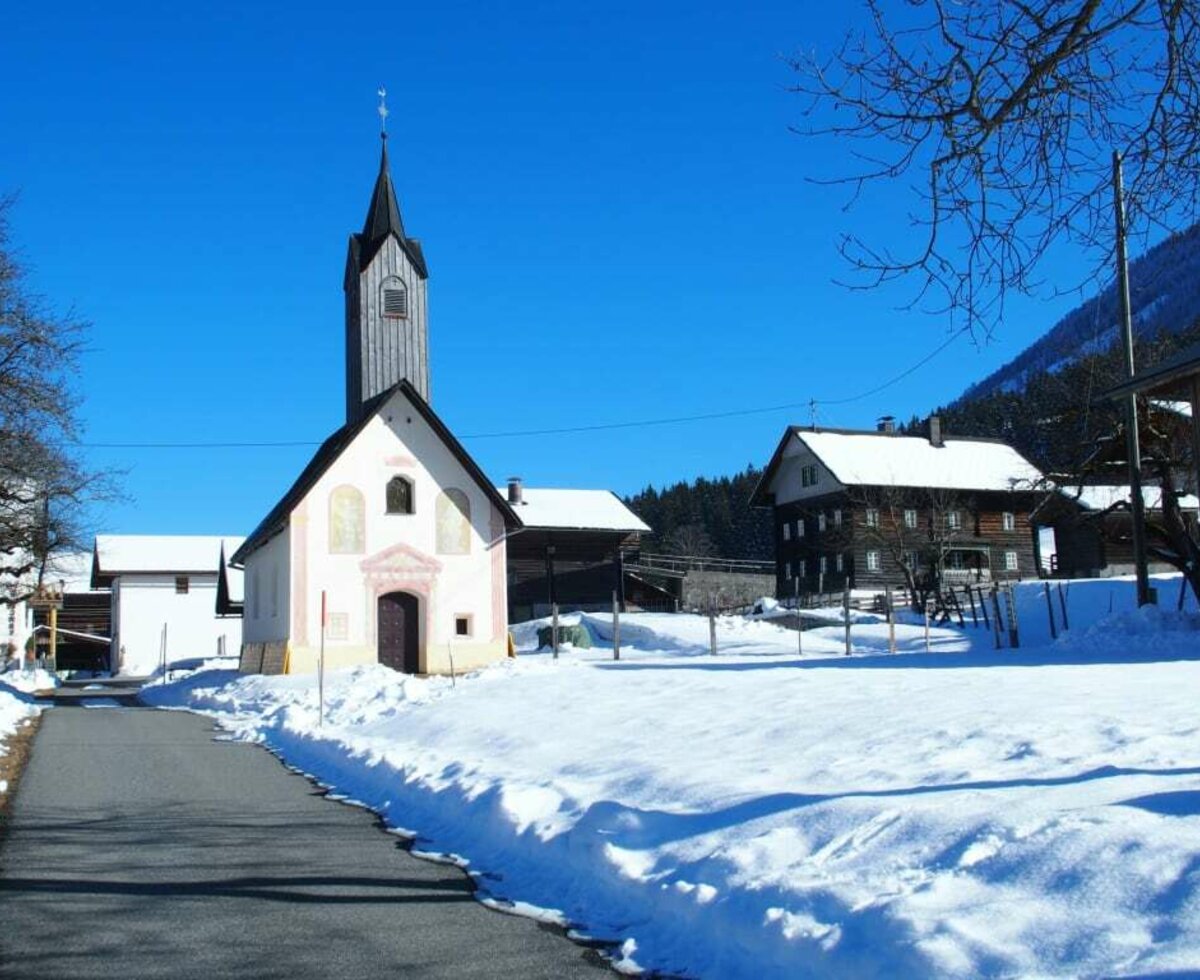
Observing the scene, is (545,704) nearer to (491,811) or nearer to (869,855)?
(491,811)

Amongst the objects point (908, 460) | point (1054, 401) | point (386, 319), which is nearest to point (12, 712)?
point (386, 319)

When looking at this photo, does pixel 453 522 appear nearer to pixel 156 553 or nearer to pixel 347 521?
pixel 347 521

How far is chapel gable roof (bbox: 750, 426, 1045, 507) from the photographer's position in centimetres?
6162

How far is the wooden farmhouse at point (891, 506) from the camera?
197 feet

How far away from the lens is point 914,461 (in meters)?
63.8

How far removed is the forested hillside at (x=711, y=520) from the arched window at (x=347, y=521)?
222 ft

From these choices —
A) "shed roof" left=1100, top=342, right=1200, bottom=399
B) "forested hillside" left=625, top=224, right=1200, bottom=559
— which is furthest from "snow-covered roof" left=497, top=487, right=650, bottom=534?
"shed roof" left=1100, top=342, right=1200, bottom=399

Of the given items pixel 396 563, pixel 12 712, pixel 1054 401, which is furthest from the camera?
pixel 1054 401

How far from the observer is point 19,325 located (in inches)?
1007

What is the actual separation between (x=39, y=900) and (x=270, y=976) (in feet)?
8.04

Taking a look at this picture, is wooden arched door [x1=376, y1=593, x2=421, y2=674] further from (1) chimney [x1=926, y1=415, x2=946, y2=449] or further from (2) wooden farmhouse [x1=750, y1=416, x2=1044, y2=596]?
(1) chimney [x1=926, y1=415, x2=946, y2=449]

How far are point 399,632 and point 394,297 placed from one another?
9.68 meters

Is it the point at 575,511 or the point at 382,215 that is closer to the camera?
the point at 382,215

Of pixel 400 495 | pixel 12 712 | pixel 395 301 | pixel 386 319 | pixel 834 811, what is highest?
pixel 395 301
